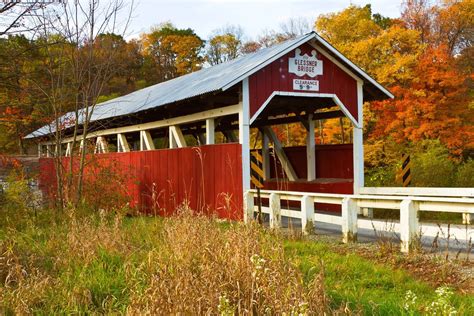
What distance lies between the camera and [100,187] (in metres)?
10.4

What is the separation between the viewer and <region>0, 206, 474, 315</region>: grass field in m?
2.90

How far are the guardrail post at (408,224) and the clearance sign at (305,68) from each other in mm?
4595

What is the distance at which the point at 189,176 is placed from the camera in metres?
11.0

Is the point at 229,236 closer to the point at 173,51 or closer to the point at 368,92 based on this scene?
the point at 368,92

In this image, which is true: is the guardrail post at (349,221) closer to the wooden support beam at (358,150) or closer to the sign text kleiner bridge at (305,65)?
the wooden support beam at (358,150)

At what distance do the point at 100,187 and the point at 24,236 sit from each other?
4236mm

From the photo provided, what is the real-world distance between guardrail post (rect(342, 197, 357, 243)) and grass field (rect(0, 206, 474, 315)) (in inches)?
29.2

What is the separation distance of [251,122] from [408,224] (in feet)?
14.2

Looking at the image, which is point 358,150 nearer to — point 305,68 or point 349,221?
point 305,68

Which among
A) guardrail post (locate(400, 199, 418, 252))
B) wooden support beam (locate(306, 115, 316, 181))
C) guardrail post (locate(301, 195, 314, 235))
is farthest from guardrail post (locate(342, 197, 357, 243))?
wooden support beam (locate(306, 115, 316, 181))

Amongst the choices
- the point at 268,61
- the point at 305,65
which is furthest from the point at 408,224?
the point at 305,65

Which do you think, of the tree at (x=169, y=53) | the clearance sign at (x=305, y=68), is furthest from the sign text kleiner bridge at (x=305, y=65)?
the tree at (x=169, y=53)

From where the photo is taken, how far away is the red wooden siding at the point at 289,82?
978cm

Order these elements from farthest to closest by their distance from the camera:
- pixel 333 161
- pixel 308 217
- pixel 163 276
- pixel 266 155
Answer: pixel 266 155, pixel 333 161, pixel 308 217, pixel 163 276
